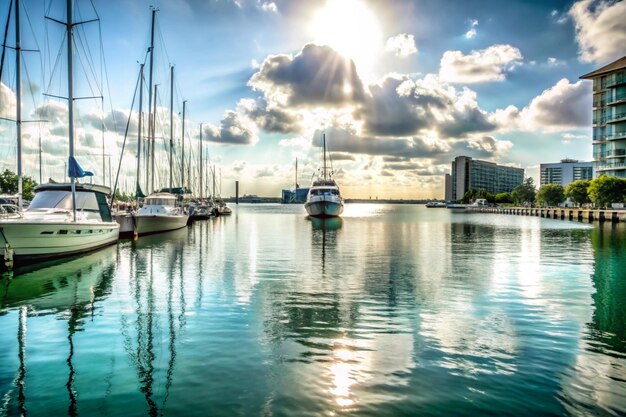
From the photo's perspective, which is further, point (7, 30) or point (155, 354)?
point (7, 30)

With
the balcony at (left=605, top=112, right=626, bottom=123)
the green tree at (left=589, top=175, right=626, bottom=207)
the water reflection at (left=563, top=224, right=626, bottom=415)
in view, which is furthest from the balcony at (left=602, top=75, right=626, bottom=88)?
the water reflection at (left=563, top=224, right=626, bottom=415)

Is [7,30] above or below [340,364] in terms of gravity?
above

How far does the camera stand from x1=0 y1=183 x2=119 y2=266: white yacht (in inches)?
909

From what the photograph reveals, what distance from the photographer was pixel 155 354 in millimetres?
10398

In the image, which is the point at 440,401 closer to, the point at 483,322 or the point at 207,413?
the point at 207,413

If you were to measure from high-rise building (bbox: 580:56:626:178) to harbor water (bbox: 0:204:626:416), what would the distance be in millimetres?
83883

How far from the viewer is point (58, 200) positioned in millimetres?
29438

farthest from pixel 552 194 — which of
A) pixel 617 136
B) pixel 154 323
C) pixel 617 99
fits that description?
pixel 154 323

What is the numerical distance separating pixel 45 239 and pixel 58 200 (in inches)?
224

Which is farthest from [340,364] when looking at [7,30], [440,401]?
[7,30]

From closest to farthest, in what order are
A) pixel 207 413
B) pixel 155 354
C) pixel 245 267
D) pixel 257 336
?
pixel 207 413 < pixel 155 354 < pixel 257 336 < pixel 245 267

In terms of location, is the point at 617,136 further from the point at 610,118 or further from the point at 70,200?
the point at 70,200

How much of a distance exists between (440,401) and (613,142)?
10563 centimetres

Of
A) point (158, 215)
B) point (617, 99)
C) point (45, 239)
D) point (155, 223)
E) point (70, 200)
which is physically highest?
point (617, 99)
